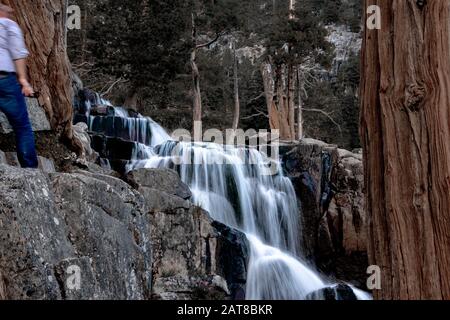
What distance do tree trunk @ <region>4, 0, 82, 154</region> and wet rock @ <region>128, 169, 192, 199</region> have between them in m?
1.77

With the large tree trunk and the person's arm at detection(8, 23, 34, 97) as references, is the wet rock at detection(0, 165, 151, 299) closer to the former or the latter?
the person's arm at detection(8, 23, 34, 97)

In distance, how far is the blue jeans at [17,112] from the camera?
4.72m

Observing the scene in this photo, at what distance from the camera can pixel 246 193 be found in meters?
14.8

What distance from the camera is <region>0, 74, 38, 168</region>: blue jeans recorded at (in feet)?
15.5

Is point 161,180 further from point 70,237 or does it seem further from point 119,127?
point 119,127

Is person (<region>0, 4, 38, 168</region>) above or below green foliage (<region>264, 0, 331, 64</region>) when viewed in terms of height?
below

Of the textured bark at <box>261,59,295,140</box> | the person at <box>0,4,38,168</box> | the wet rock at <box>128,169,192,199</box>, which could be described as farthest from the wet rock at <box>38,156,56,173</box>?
the textured bark at <box>261,59,295,140</box>

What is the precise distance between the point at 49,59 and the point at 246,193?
25.3 feet

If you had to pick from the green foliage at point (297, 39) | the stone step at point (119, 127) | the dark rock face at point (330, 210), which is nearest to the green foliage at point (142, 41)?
the green foliage at point (297, 39)

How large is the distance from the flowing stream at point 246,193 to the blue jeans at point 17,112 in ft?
27.1

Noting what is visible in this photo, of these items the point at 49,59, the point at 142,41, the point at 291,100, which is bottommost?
the point at 49,59

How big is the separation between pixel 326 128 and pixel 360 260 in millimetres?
16253

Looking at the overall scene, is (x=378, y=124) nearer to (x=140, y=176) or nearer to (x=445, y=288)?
(x=445, y=288)

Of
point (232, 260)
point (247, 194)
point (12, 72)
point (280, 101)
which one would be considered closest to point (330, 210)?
point (247, 194)
